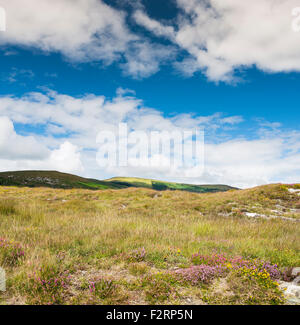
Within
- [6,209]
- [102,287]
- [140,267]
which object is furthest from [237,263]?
[6,209]

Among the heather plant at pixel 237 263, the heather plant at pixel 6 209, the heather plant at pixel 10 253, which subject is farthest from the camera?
the heather plant at pixel 6 209

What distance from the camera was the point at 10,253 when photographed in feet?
17.1

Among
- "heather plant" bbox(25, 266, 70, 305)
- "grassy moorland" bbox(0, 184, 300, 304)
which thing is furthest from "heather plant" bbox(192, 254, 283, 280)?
"heather plant" bbox(25, 266, 70, 305)

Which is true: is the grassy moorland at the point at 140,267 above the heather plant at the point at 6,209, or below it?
below

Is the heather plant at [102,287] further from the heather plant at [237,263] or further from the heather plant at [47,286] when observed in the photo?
the heather plant at [237,263]

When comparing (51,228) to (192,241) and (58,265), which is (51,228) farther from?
(192,241)

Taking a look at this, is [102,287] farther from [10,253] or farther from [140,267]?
[10,253]

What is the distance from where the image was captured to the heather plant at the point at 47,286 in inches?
146

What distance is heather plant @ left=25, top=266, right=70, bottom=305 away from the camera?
3.71 m

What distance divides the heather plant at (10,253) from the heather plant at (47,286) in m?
1.11

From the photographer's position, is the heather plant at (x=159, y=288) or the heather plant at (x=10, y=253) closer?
the heather plant at (x=159, y=288)

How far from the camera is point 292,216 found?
14297 millimetres

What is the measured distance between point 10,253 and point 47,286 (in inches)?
79.7

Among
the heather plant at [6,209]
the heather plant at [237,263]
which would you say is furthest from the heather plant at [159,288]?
the heather plant at [6,209]
